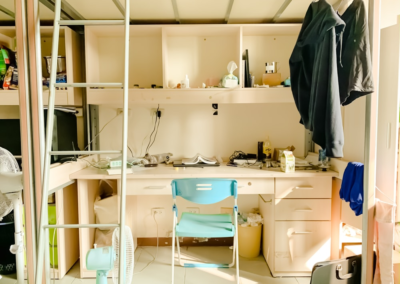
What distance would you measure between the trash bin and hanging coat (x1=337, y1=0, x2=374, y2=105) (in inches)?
50.9

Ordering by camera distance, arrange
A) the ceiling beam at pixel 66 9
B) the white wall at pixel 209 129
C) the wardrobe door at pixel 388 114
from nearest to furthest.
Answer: the wardrobe door at pixel 388 114
the ceiling beam at pixel 66 9
the white wall at pixel 209 129

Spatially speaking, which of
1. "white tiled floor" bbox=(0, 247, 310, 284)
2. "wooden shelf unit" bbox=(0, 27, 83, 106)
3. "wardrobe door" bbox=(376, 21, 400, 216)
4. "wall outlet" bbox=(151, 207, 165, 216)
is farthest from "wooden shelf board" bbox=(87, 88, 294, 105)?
"white tiled floor" bbox=(0, 247, 310, 284)

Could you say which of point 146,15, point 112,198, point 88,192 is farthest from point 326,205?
point 146,15

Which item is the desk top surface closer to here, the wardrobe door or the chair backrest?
the chair backrest

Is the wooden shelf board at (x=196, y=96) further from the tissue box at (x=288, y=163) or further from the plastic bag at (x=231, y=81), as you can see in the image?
the tissue box at (x=288, y=163)

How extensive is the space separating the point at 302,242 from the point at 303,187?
413 millimetres

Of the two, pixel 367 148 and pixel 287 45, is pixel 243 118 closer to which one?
pixel 287 45

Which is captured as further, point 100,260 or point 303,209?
point 303,209

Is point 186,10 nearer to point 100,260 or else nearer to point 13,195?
point 13,195

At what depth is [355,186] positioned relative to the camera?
1.56 metres

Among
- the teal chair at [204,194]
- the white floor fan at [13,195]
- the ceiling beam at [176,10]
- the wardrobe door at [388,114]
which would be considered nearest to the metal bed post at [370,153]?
the wardrobe door at [388,114]

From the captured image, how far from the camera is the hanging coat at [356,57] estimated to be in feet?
4.33

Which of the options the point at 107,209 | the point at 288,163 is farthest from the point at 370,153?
the point at 107,209

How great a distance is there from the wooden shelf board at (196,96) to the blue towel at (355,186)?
2.49 feet
